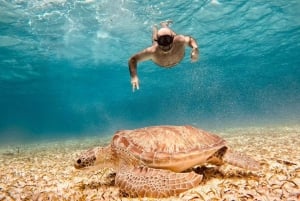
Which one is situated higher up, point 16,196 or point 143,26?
point 143,26

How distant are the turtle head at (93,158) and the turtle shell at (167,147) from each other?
A: 0.38 m

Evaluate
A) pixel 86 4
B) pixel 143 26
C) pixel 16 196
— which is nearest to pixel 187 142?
pixel 16 196

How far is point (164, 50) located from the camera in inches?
371

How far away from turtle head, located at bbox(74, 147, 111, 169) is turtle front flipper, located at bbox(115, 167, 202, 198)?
101cm

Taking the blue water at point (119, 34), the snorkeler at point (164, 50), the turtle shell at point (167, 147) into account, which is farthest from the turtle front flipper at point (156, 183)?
the blue water at point (119, 34)

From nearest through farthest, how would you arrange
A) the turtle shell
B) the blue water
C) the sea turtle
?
Result: the sea turtle < the turtle shell < the blue water

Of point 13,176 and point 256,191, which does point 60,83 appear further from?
point 256,191

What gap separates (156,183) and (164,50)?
19.0ft

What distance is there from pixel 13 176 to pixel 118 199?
14.5ft

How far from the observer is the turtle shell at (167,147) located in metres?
5.32

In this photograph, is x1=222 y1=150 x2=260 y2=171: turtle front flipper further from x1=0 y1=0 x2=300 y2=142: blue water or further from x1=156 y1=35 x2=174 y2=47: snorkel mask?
x1=0 y1=0 x2=300 y2=142: blue water

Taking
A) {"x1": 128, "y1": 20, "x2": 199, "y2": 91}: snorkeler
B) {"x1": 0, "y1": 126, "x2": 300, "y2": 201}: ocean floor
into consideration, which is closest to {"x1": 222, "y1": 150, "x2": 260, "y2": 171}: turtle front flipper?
{"x1": 0, "y1": 126, "x2": 300, "y2": 201}: ocean floor

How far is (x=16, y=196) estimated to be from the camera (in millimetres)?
5508

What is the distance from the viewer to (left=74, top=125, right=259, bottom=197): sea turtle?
4824mm
